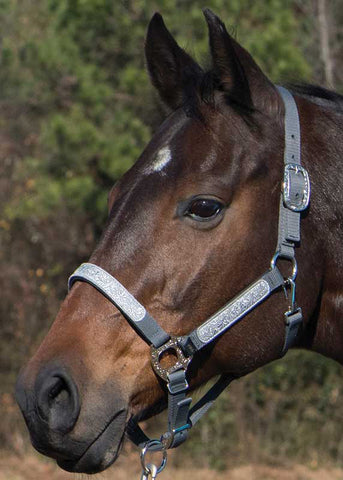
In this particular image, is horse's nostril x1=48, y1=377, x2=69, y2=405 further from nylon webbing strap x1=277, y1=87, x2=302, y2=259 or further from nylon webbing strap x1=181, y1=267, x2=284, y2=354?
nylon webbing strap x1=277, y1=87, x2=302, y2=259

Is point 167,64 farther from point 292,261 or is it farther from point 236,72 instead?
point 292,261

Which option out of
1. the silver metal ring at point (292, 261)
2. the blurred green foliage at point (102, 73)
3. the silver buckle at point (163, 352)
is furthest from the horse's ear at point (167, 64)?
the blurred green foliage at point (102, 73)

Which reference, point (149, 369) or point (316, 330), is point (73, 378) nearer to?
point (149, 369)

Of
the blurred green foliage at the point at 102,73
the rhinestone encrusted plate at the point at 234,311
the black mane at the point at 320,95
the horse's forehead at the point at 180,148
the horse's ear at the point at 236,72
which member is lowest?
the blurred green foliage at the point at 102,73

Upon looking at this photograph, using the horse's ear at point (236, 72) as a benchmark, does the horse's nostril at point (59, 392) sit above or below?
below

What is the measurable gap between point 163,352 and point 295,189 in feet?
2.52

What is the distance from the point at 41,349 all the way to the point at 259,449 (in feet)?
19.6

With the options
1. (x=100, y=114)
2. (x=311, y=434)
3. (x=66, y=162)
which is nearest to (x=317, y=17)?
(x=100, y=114)

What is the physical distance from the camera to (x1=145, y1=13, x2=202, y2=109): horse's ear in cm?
279

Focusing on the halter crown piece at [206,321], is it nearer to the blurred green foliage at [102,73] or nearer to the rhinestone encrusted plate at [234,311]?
the rhinestone encrusted plate at [234,311]

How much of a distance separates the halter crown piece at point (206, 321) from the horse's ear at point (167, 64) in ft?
1.50

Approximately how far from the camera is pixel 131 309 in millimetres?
2412

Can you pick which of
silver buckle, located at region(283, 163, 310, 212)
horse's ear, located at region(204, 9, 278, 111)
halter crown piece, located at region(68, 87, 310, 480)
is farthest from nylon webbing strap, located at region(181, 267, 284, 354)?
horse's ear, located at region(204, 9, 278, 111)

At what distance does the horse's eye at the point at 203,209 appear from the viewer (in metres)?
2.50
